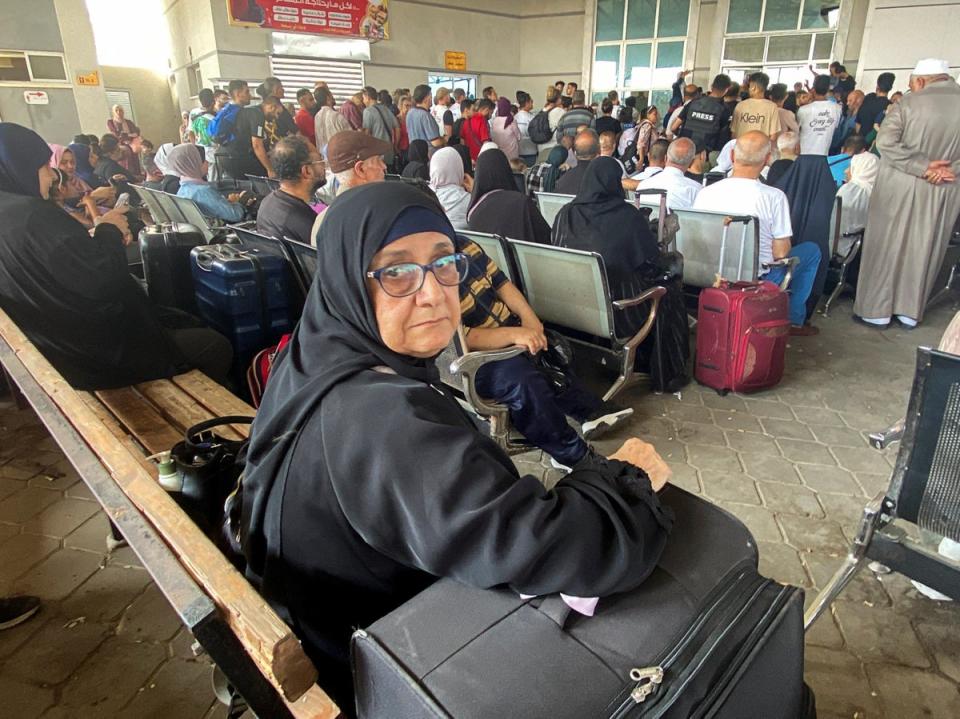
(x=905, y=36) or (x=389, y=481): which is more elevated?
(x=905, y=36)

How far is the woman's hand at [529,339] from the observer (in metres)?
2.65

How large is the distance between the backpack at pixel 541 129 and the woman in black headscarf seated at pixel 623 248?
6994mm

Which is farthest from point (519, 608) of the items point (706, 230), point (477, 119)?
point (477, 119)

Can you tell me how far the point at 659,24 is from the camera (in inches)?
563

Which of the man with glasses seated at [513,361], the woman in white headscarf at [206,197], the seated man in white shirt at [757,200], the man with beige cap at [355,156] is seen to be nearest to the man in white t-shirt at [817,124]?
the seated man in white shirt at [757,200]

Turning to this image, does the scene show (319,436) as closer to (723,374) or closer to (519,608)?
(519,608)

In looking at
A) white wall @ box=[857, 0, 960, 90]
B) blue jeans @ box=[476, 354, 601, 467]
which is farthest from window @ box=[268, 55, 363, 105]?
blue jeans @ box=[476, 354, 601, 467]

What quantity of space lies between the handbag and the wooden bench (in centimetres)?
23

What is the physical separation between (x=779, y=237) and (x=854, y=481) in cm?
180

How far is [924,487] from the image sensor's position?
1561 millimetres

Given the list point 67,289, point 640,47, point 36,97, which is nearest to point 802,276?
point 67,289

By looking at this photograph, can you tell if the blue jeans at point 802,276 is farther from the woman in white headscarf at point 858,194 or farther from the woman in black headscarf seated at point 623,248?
the woman in black headscarf seated at point 623,248

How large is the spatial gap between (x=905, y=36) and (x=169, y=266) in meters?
13.8

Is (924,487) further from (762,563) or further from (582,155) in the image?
(582,155)
